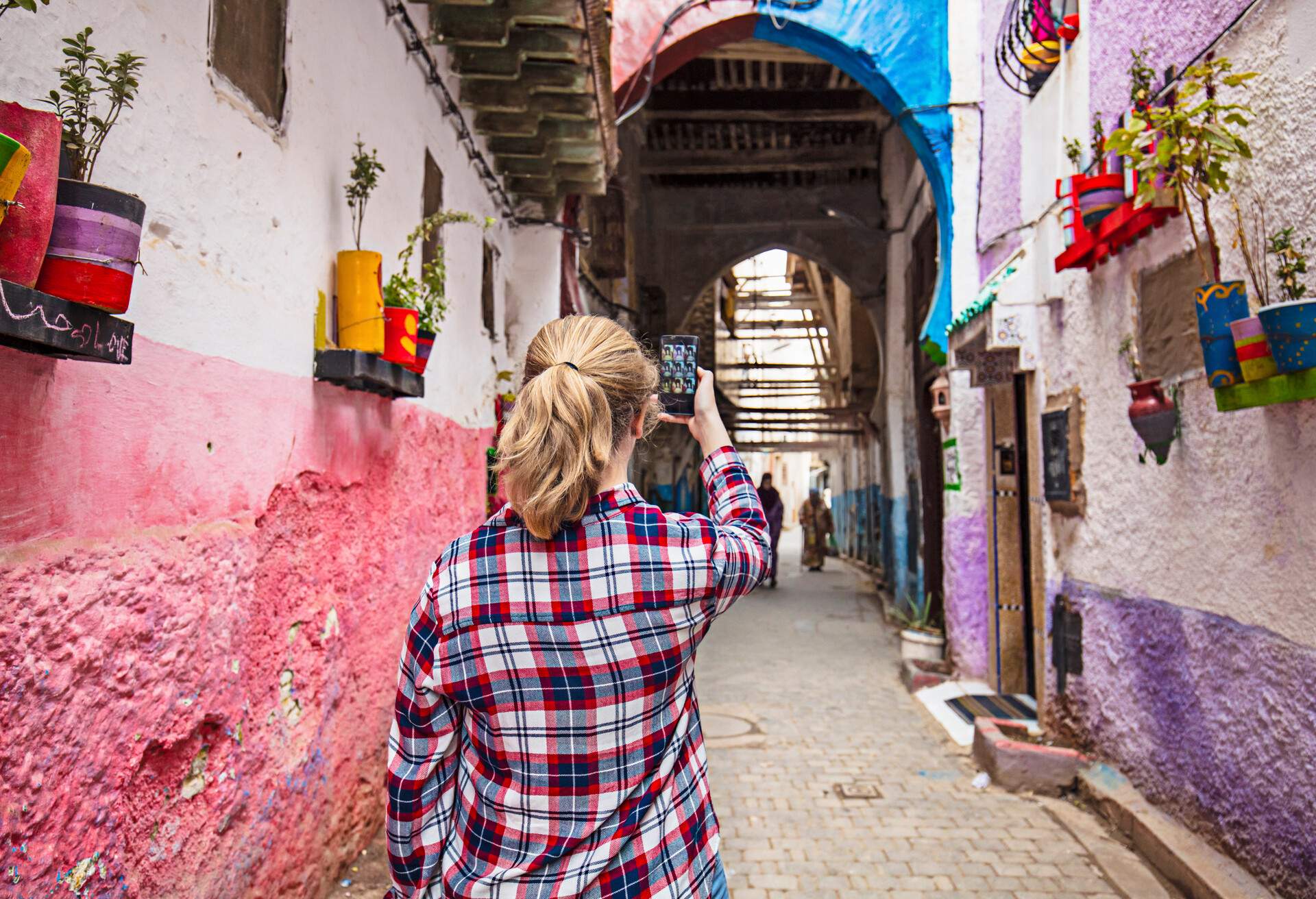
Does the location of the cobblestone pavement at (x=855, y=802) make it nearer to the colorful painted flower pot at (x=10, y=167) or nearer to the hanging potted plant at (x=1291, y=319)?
the hanging potted plant at (x=1291, y=319)

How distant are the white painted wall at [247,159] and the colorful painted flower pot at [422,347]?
421mm

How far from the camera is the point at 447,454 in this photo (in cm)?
526

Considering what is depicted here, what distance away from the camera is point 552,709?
1414 mm

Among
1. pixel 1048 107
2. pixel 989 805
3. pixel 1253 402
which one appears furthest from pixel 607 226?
pixel 1253 402

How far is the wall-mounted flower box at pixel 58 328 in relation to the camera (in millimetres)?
1449

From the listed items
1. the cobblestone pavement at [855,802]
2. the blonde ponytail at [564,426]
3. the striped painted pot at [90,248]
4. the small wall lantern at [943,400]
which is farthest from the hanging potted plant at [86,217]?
the small wall lantern at [943,400]

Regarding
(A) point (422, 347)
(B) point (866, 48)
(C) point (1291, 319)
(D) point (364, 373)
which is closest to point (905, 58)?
(B) point (866, 48)

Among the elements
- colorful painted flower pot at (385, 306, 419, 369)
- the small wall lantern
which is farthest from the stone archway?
colorful painted flower pot at (385, 306, 419, 369)

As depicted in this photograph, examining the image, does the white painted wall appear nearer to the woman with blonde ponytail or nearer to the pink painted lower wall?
the pink painted lower wall

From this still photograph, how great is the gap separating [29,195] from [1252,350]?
10.5 ft

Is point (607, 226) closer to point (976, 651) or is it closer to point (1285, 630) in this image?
point (976, 651)

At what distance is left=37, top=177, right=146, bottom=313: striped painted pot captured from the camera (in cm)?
160

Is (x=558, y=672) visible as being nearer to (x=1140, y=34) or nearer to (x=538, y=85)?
(x=1140, y=34)

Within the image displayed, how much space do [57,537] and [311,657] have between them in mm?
1508
